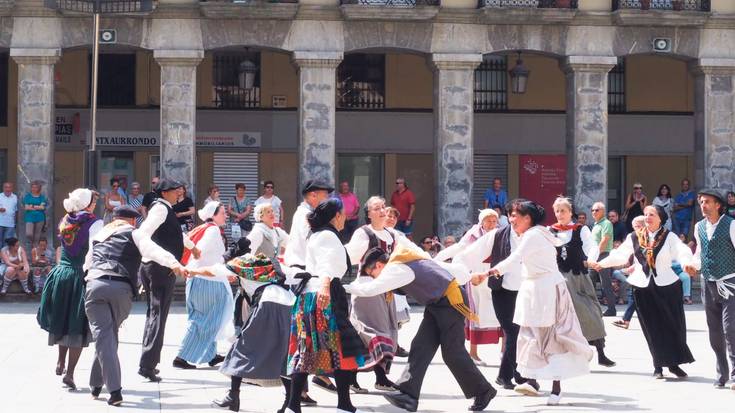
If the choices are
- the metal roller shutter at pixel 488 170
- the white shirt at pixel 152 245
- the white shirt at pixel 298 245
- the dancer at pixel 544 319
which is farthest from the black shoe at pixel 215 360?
the metal roller shutter at pixel 488 170

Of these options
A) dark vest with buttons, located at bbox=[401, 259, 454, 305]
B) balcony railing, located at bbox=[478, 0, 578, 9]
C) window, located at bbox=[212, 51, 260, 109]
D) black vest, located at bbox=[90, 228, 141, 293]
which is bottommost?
dark vest with buttons, located at bbox=[401, 259, 454, 305]

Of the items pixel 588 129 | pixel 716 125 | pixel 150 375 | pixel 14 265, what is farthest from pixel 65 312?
pixel 716 125

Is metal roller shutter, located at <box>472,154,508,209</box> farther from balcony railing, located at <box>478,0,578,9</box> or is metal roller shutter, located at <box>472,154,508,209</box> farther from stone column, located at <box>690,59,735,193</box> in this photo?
stone column, located at <box>690,59,735,193</box>

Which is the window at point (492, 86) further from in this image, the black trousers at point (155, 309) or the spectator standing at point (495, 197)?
the black trousers at point (155, 309)

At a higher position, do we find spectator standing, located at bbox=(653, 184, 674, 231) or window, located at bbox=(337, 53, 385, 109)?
window, located at bbox=(337, 53, 385, 109)

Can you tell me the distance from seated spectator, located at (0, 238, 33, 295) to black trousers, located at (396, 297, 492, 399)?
13809mm

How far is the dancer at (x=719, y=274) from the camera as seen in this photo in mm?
13602

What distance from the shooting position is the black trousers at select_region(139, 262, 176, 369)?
13.9m

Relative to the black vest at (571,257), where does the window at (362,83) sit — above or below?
above

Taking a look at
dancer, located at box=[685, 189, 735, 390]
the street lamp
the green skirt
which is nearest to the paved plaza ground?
dancer, located at box=[685, 189, 735, 390]

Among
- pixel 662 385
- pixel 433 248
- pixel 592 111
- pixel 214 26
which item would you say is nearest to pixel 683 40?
pixel 592 111

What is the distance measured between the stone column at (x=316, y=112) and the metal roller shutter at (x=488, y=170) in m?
7.03

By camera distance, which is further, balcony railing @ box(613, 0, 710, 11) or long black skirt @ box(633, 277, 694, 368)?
balcony railing @ box(613, 0, 710, 11)

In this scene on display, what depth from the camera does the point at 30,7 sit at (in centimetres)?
2662
